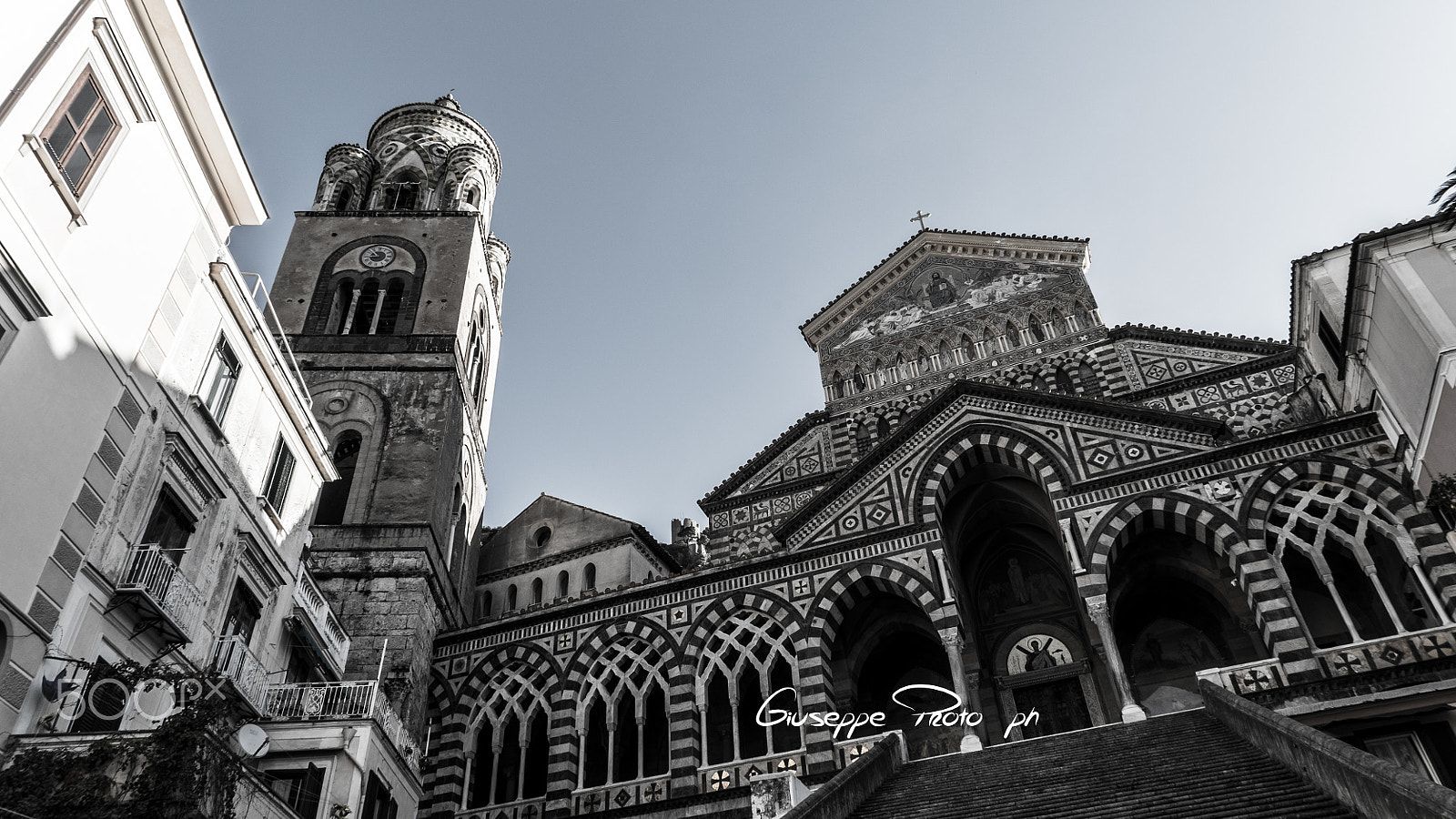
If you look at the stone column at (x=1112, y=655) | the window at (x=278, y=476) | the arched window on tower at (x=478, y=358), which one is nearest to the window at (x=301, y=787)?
the window at (x=278, y=476)

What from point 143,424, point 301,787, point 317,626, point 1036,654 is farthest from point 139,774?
point 1036,654

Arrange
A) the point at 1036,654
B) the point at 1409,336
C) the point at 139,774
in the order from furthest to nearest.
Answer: the point at 1036,654
the point at 1409,336
the point at 139,774

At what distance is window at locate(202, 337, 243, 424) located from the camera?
53.3 feet

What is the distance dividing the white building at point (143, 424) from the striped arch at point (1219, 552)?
14.2m

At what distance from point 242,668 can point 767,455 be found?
61.9ft

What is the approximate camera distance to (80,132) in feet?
43.8

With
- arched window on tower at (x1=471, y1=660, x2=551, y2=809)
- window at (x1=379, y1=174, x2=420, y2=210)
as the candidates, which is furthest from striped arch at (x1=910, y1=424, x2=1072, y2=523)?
window at (x1=379, y1=174, x2=420, y2=210)

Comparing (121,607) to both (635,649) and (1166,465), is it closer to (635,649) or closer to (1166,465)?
(635,649)

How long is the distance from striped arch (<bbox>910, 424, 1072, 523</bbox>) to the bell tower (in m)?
12.3

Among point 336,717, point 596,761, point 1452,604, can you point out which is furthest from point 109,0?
point 1452,604

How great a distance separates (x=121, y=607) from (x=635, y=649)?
12109 millimetres

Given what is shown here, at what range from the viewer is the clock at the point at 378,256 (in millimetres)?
33594

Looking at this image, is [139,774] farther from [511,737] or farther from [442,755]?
[511,737]

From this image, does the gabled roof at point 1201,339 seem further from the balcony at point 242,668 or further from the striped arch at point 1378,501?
the balcony at point 242,668
